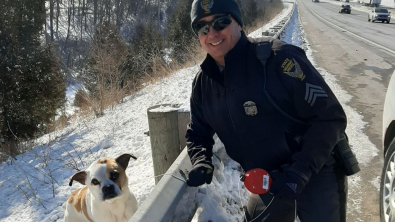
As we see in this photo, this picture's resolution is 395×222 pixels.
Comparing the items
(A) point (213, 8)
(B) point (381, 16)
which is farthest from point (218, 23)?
(B) point (381, 16)

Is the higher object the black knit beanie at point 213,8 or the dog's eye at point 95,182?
the black knit beanie at point 213,8

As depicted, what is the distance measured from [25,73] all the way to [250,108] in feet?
55.9

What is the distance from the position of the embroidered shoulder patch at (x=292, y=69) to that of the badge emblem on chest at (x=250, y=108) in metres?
0.27

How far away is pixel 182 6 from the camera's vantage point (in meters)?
36.3

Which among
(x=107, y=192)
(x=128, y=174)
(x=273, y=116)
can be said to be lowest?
(x=128, y=174)

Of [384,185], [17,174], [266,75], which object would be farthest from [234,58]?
[17,174]

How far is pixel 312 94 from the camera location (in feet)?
6.30

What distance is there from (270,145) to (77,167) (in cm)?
446

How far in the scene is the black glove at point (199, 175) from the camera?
2.28 meters

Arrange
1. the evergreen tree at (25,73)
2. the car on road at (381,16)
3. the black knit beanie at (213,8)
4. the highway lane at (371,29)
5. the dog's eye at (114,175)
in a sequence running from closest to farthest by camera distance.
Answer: the black knit beanie at (213,8) → the dog's eye at (114,175) → the evergreen tree at (25,73) → the highway lane at (371,29) → the car on road at (381,16)

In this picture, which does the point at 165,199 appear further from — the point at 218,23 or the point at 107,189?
the point at 107,189

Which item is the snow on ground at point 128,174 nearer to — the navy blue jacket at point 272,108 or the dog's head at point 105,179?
the navy blue jacket at point 272,108

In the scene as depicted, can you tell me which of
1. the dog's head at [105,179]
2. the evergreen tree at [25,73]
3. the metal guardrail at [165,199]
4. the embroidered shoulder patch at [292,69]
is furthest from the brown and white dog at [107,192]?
the evergreen tree at [25,73]

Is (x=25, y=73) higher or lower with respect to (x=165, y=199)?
lower
